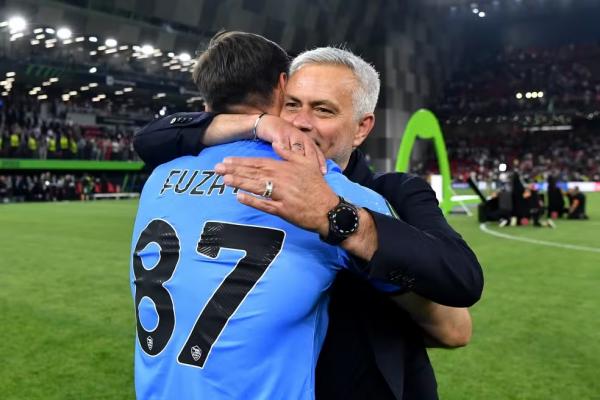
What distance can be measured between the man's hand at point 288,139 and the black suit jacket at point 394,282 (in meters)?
0.20

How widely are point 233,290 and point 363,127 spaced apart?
3.00 ft

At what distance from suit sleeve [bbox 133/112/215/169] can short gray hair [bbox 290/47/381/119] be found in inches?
13.4

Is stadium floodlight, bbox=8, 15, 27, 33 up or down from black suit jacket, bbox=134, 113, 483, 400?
down

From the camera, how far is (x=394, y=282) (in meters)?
1.36

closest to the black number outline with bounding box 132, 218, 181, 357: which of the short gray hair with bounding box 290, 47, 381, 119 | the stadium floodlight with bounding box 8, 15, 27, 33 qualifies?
the short gray hair with bounding box 290, 47, 381, 119

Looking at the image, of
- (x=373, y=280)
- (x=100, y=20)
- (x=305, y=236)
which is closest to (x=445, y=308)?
(x=373, y=280)

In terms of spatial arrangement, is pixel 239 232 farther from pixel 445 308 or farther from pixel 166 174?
pixel 445 308

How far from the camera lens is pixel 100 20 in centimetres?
3306

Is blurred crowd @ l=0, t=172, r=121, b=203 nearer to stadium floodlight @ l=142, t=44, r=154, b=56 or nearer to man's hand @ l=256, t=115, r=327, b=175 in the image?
stadium floodlight @ l=142, t=44, r=154, b=56

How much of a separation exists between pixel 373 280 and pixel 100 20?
1378 inches

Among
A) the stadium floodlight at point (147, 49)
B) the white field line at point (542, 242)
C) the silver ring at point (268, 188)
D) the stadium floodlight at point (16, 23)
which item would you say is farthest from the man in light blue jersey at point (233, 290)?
the stadium floodlight at point (147, 49)

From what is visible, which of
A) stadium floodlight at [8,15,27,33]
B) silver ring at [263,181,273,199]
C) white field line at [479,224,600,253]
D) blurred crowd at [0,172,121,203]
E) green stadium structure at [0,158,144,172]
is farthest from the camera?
blurred crowd at [0,172,121,203]

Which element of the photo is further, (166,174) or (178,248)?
(166,174)

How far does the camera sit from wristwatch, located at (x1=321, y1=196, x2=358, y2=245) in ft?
4.25
